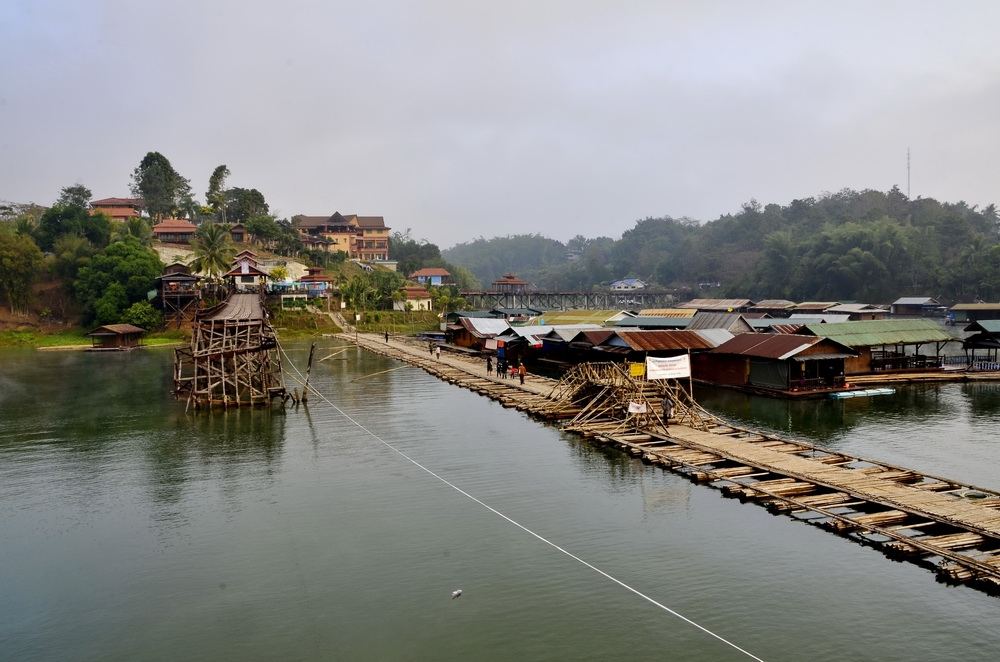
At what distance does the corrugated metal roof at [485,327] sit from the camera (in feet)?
209

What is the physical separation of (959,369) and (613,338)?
22.0 meters

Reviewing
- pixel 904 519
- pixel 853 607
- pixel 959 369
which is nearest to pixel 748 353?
pixel 959 369

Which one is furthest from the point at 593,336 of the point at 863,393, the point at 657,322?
the point at 863,393

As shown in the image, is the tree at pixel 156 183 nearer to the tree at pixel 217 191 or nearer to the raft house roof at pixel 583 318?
the tree at pixel 217 191

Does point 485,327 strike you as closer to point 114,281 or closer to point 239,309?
point 239,309

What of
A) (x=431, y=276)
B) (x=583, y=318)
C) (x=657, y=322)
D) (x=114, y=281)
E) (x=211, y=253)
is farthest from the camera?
(x=431, y=276)

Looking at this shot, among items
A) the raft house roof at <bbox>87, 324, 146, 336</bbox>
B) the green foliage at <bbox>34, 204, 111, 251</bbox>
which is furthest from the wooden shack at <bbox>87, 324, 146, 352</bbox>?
the green foliage at <bbox>34, 204, 111, 251</bbox>

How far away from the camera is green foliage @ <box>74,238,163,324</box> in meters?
82.2

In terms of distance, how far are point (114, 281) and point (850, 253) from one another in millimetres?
102642

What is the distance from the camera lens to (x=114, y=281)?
8356cm

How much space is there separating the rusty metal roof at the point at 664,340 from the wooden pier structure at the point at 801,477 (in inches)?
357

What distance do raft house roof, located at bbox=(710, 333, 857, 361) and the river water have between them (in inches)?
313

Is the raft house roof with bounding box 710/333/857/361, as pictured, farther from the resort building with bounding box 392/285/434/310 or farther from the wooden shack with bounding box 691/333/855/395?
the resort building with bounding box 392/285/434/310

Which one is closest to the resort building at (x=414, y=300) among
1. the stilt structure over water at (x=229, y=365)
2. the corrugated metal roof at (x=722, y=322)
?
the corrugated metal roof at (x=722, y=322)
